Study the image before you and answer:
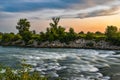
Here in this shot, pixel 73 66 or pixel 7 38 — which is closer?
pixel 73 66

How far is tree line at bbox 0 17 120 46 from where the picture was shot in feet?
414

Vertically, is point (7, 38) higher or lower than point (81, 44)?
higher

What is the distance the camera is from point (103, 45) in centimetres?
11681

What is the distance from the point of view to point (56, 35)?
13550 centimetres

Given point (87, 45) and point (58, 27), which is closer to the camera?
point (87, 45)

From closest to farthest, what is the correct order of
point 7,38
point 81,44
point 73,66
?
1. point 73,66
2. point 81,44
3. point 7,38

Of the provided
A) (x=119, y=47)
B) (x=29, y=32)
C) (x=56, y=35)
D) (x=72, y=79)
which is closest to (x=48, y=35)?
(x=56, y=35)

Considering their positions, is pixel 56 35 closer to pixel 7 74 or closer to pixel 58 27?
pixel 58 27

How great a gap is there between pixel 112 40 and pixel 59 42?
77.2 feet

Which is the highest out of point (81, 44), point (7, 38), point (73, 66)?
point (7, 38)

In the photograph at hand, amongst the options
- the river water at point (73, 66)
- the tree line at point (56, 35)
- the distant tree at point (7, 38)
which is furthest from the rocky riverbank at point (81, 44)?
the river water at point (73, 66)

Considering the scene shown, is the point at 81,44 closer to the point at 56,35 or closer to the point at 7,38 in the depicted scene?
the point at 56,35

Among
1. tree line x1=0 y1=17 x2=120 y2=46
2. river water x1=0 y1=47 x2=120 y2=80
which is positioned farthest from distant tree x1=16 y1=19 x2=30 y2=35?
river water x1=0 y1=47 x2=120 y2=80

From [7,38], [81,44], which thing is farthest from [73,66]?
[7,38]
